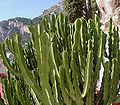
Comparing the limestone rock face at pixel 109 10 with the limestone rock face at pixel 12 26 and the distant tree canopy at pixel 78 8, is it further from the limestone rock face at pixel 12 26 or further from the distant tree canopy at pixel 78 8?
the limestone rock face at pixel 12 26

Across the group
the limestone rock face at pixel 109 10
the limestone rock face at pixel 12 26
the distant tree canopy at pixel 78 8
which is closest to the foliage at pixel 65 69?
the limestone rock face at pixel 109 10

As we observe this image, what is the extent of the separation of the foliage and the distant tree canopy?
71.1 feet

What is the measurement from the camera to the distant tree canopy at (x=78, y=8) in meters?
26.5

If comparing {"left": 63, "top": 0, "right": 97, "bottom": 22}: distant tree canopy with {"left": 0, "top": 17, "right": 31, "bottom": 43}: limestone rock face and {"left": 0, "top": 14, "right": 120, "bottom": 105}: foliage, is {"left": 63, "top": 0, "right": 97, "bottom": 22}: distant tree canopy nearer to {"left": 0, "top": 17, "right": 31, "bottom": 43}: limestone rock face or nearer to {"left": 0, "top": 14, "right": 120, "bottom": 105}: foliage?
{"left": 0, "top": 14, "right": 120, "bottom": 105}: foliage

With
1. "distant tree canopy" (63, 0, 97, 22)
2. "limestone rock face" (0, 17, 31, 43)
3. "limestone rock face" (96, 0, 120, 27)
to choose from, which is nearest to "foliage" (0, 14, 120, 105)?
"limestone rock face" (96, 0, 120, 27)

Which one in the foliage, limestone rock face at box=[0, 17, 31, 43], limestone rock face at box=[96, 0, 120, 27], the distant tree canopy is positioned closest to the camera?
the foliage

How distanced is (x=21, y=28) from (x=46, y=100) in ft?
571

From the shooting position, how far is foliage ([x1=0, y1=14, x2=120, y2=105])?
→ 3.86m

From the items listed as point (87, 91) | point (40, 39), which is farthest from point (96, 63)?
point (40, 39)

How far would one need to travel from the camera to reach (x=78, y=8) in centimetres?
2684

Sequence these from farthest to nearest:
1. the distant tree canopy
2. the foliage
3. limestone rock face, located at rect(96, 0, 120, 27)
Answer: the distant tree canopy
limestone rock face, located at rect(96, 0, 120, 27)
the foliage

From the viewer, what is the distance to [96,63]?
443 cm

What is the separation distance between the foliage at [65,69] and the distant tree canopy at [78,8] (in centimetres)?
2166

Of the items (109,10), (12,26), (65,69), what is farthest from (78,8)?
(12,26)
